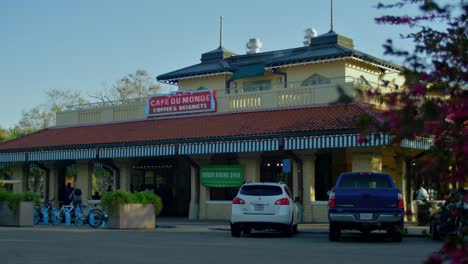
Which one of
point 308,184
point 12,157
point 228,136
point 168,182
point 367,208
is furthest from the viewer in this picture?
point 12,157

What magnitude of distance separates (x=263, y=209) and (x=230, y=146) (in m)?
7.82

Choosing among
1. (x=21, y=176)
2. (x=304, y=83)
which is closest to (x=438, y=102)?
(x=304, y=83)

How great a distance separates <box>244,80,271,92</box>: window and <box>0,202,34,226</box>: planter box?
41.9ft

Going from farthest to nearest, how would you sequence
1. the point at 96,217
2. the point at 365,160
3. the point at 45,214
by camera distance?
the point at 45,214
the point at 365,160
the point at 96,217

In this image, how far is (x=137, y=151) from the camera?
100 feet

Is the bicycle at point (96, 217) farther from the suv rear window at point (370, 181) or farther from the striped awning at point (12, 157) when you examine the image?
the striped awning at point (12, 157)

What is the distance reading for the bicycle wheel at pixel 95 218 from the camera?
25250 millimetres

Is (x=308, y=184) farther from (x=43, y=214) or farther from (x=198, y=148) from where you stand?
(x=43, y=214)

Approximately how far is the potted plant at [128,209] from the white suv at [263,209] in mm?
5127

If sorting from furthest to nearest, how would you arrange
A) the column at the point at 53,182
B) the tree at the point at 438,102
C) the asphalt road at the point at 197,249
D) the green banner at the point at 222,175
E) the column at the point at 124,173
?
the column at the point at 53,182 → the column at the point at 124,173 → the green banner at the point at 222,175 → the asphalt road at the point at 197,249 → the tree at the point at 438,102

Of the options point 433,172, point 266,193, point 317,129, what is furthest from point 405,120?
point 317,129

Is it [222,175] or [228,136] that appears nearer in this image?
[228,136]

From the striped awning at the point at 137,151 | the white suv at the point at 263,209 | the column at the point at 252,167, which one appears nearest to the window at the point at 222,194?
the column at the point at 252,167

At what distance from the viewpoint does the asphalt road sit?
13.5 metres
